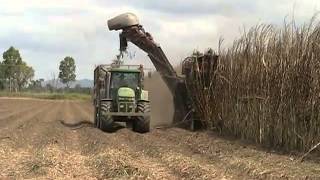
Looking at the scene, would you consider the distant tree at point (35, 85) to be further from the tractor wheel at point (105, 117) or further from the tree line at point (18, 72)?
the tractor wheel at point (105, 117)

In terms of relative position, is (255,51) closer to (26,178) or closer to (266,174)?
(266,174)

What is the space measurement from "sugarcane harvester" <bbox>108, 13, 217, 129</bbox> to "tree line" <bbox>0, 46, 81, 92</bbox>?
59.0 meters

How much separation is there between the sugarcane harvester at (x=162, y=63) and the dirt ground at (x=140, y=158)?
7.69ft

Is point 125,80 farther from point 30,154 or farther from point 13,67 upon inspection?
point 13,67

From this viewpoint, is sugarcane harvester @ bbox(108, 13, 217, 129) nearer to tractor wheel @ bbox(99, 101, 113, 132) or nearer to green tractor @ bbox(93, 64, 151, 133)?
green tractor @ bbox(93, 64, 151, 133)

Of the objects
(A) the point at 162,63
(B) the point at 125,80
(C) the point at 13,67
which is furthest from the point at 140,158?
(C) the point at 13,67

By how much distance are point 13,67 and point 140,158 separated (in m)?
67.8

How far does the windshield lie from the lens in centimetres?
2020

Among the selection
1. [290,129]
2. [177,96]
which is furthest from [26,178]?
[177,96]

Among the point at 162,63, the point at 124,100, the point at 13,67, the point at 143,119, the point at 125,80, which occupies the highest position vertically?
the point at 13,67

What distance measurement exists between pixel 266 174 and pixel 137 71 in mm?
10312

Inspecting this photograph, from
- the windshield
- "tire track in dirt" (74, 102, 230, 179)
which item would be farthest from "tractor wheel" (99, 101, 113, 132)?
"tire track in dirt" (74, 102, 230, 179)

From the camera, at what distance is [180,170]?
428 inches

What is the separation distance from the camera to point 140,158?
42.0 feet
